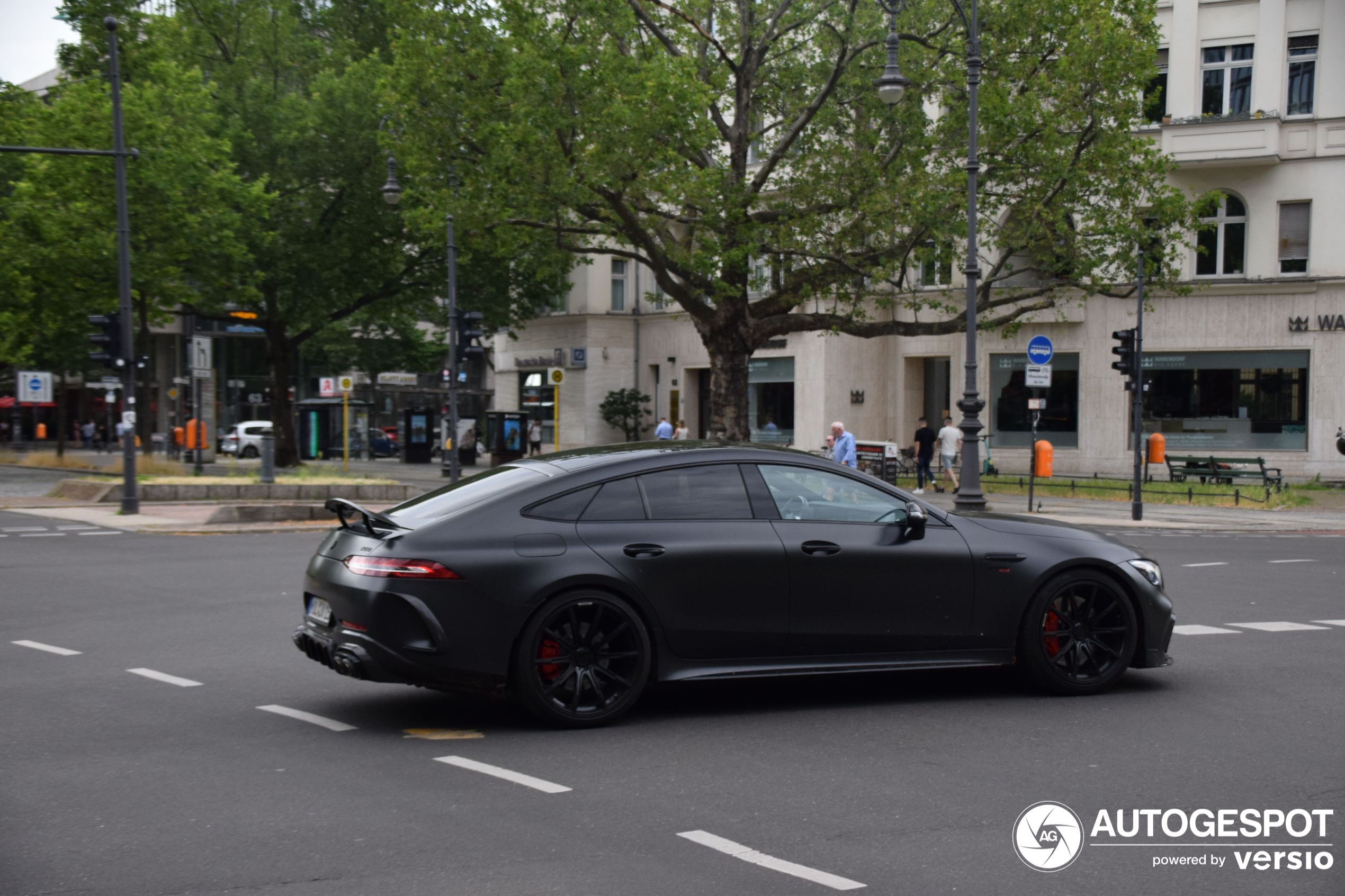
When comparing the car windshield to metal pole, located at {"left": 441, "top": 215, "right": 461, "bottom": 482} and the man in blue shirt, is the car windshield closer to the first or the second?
the man in blue shirt

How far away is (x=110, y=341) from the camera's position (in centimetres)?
2283

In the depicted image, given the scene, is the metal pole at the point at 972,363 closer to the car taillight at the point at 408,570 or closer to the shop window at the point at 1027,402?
the car taillight at the point at 408,570

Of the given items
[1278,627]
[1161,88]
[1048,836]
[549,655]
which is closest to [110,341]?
[549,655]

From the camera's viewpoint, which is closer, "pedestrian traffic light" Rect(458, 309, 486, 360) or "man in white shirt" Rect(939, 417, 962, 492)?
"pedestrian traffic light" Rect(458, 309, 486, 360)

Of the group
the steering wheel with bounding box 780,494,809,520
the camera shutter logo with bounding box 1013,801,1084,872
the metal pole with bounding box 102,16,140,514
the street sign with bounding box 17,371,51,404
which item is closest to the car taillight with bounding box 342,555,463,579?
the steering wheel with bounding box 780,494,809,520

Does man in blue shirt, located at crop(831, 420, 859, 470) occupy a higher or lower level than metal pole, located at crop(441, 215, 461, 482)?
lower

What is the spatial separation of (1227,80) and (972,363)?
1963 cm

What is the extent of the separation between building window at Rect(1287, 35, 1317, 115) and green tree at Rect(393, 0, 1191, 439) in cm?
869

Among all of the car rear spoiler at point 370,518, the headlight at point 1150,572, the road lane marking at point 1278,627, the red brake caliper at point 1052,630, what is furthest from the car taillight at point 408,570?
the road lane marking at point 1278,627

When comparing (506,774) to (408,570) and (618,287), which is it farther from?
(618,287)

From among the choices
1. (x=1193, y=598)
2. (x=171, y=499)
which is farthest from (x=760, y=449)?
(x=171, y=499)

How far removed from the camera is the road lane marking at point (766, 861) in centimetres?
459

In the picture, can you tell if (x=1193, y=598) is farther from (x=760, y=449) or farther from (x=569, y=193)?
(x=569, y=193)

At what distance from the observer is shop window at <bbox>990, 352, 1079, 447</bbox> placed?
38375mm
